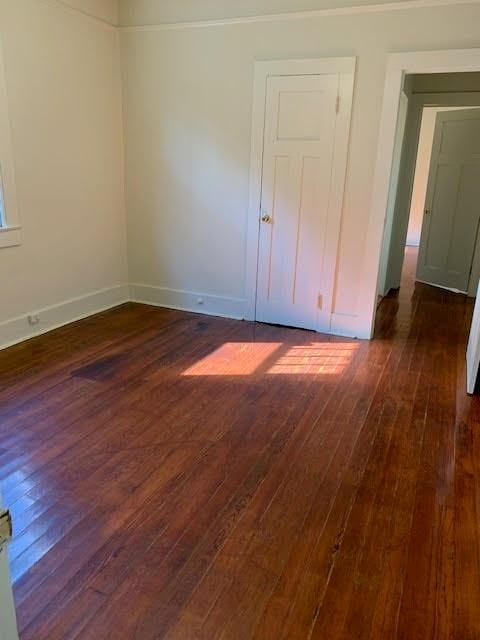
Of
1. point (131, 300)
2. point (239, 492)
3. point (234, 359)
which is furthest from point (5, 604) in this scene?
point (131, 300)

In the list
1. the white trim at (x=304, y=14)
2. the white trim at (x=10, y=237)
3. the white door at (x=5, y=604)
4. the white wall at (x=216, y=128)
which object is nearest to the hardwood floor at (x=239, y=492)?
the white door at (x=5, y=604)

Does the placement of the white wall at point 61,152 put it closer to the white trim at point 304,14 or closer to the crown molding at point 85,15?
the crown molding at point 85,15

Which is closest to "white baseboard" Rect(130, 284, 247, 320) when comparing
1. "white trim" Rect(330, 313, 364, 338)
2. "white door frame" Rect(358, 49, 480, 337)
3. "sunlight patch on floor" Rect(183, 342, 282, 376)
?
"sunlight patch on floor" Rect(183, 342, 282, 376)

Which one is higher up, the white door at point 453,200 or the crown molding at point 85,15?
the crown molding at point 85,15

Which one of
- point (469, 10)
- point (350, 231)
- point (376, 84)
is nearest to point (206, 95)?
point (376, 84)

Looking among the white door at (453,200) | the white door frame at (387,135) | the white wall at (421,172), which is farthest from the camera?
the white wall at (421,172)

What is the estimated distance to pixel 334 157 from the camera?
3869mm

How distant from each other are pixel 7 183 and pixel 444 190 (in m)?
5.01

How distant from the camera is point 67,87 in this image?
12.8 ft

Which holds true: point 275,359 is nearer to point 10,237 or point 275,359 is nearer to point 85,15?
point 10,237

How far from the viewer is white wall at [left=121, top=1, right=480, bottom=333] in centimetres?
358

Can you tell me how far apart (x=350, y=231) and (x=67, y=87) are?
8.95 feet

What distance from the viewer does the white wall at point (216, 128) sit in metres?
3.58

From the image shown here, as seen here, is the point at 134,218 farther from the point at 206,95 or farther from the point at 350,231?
the point at 350,231
